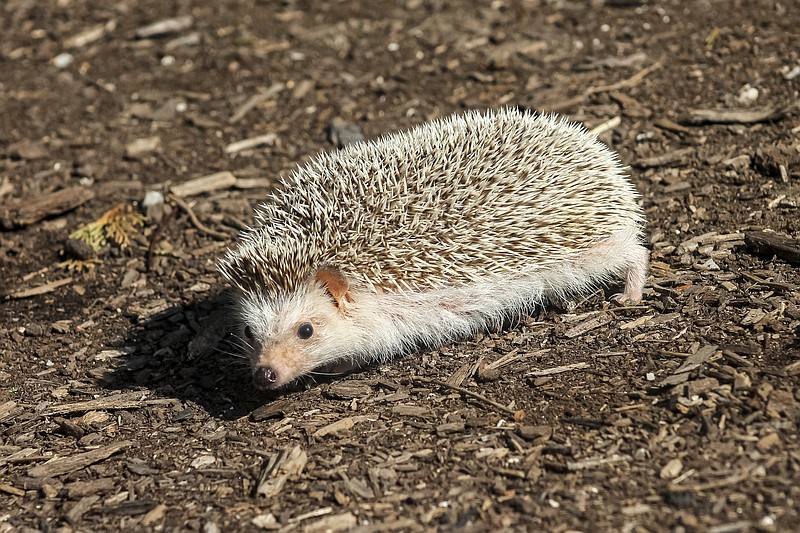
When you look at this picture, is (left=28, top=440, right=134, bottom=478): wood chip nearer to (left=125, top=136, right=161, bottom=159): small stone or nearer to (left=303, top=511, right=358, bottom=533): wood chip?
(left=303, top=511, right=358, bottom=533): wood chip

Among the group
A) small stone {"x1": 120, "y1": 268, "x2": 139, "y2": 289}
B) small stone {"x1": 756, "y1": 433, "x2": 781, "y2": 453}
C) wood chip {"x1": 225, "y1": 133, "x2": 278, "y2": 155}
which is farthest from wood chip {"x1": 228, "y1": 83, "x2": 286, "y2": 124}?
small stone {"x1": 756, "y1": 433, "x2": 781, "y2": 453}

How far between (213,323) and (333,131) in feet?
10.6

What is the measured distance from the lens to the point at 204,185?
970cm

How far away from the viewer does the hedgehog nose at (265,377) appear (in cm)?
656

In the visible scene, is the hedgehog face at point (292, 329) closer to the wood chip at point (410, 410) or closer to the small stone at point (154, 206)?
the wood chip at point (410, 410)

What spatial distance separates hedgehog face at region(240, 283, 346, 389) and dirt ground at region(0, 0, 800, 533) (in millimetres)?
289

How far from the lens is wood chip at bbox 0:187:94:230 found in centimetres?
936

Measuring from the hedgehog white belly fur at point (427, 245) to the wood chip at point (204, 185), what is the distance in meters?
2.73

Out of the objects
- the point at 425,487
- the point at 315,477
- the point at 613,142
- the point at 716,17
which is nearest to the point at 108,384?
the point at 315,477

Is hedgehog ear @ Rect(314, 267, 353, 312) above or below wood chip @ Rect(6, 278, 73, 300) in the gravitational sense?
above

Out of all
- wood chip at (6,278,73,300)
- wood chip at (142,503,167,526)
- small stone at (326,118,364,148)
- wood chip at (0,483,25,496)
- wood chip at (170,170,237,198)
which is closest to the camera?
wood chip at (142,503,167,526)

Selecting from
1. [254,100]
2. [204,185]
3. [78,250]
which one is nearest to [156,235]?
[78,250]

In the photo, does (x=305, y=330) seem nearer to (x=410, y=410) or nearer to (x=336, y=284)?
(x=336, y=284)

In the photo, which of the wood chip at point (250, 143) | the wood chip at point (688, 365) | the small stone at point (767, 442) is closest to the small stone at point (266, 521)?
the wood chip at point (688, 365)
